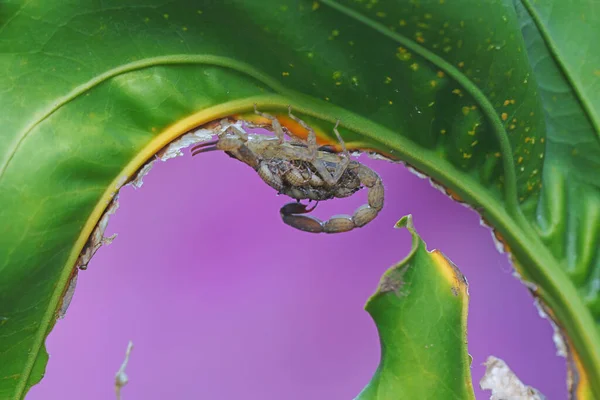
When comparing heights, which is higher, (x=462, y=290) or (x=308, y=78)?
(x=308, y=78)

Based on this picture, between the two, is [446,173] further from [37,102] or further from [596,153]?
[37,102]

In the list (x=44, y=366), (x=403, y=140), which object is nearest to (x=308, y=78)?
(x=403, y=140)

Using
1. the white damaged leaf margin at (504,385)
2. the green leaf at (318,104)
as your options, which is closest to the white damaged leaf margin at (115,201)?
the green leaf at (318,104)

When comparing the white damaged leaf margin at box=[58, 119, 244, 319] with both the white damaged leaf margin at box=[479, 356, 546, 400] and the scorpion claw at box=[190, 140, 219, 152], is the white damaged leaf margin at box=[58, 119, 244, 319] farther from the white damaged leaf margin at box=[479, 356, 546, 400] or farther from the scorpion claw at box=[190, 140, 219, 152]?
the white damaged leaf margin at box=[479, 356, 546, 400]

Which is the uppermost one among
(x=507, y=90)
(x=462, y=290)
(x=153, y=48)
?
(x=153, y=48)

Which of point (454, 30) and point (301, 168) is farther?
point (301, 168)

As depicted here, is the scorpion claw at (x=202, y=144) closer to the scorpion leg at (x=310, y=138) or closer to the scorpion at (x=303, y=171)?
the scorpion at (x=303, y=171)

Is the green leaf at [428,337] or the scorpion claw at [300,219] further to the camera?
the scorpion claw at [300,219]
